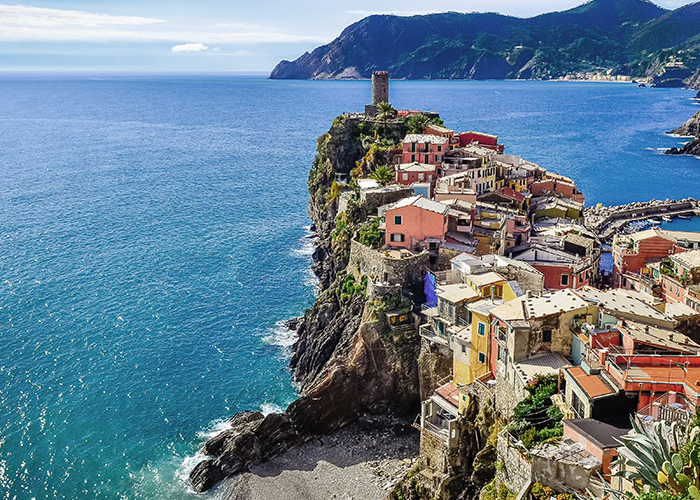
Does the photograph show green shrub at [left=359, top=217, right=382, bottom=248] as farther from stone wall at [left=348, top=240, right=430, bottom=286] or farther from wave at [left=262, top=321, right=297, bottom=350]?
wave at [left=262, top=321, right=297, bottom=350]

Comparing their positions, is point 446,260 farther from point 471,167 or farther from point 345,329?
point 471,167

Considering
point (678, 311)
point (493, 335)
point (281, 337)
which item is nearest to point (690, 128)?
point (281, 337)

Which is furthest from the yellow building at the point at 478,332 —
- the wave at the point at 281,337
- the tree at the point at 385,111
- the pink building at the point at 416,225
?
the tree at the point at 385,111

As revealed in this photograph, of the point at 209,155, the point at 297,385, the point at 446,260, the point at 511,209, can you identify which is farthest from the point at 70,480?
the point at 209,155

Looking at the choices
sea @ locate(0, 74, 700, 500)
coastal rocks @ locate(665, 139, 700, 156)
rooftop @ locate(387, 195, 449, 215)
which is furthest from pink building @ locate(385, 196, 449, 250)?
coastal rocks @ locate(665, 139, 700, 156)

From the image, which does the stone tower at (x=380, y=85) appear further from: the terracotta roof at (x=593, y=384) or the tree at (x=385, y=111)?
the terracotta roof at (x=593, y=384)

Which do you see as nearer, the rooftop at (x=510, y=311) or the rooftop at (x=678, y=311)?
the rooftop at (x=510, y=311)
